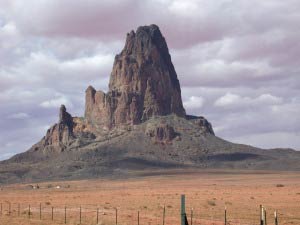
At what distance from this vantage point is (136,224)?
4325 centimetres

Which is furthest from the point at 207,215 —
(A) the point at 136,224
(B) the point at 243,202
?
(B) the point at 243,202

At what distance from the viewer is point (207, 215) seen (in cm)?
5228

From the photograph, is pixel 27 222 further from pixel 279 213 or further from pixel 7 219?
pixel 279 213

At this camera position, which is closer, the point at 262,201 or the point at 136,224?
the point at 136,224

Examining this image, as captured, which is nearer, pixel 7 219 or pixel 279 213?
pixel 7 219

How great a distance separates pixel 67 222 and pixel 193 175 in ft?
510

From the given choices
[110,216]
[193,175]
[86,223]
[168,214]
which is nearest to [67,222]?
[86,223]

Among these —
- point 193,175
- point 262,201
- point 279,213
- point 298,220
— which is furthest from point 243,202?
point 193,175

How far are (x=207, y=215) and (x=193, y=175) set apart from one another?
148 m

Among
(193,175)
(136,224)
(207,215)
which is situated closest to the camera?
(136,224)

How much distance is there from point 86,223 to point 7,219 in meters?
7.50

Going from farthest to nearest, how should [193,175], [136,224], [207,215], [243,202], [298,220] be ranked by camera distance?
1. [193,175]
2. [243,202]
3. [207,215]
4. [298,220]
5. [136,224]

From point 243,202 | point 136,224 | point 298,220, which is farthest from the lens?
point 243,202

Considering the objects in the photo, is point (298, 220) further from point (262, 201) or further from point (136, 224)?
point (262, 201)
